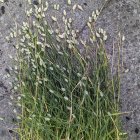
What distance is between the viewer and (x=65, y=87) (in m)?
1.72

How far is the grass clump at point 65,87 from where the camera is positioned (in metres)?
1.68

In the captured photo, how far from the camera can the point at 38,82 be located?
1722 mm

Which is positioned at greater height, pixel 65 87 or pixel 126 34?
pixel 126 34

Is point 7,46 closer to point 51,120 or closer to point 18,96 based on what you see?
point 18,96

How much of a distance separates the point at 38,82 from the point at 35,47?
0.13m

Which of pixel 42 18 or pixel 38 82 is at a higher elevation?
pixel 42 18

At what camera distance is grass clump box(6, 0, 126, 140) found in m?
1.68

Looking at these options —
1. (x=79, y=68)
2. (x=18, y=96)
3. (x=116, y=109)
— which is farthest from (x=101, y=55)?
(x=18, y=96)

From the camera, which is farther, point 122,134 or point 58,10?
point 58,10

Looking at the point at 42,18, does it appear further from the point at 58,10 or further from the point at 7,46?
the point at 7,46

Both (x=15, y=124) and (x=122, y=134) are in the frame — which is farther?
(x=15, y=124)

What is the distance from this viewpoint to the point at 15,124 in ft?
6.16

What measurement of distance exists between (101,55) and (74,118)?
0.25m

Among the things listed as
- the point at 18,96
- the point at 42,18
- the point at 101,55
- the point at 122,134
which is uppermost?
the point at 42,18
